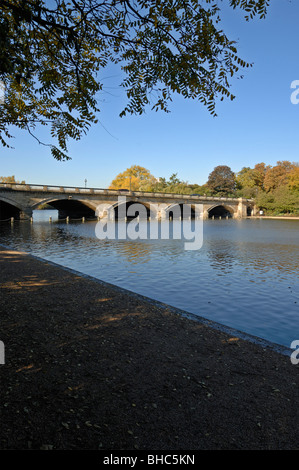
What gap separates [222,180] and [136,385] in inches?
4165

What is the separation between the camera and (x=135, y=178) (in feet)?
330

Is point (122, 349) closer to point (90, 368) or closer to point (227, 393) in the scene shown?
point (90, 368)

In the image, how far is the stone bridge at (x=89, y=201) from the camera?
47.1 metres

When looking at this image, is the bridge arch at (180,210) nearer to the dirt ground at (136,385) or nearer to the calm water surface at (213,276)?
the calm water surface at (213,276)

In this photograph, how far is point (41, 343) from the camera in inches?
210

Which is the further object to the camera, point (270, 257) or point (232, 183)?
point (232, 183)

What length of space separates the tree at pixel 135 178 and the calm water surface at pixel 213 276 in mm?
77957

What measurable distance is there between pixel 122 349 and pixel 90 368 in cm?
86

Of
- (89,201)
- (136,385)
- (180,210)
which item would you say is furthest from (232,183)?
(136,385)

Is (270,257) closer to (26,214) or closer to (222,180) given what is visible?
(26,214)

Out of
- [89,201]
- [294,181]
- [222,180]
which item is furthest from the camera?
[222,180]

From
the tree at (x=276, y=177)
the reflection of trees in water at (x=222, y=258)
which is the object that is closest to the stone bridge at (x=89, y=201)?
the tree at (x=276, y=177)

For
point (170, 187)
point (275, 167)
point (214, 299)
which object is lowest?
point (214, 299)
